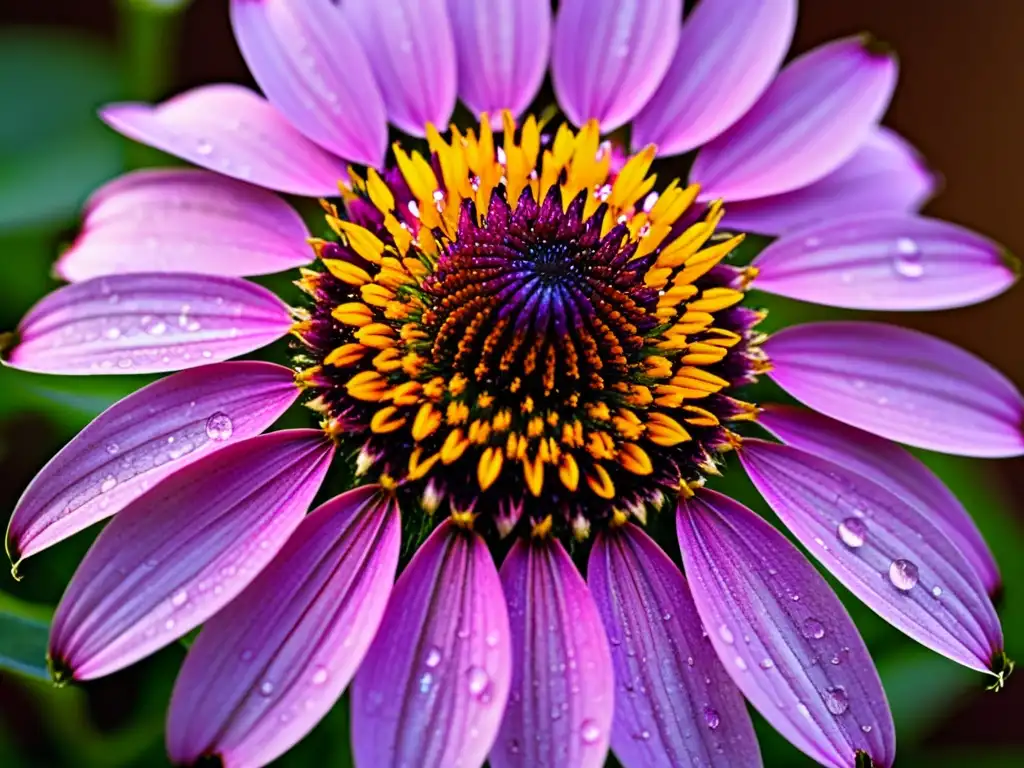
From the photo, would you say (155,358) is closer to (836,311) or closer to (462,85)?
(462,85)

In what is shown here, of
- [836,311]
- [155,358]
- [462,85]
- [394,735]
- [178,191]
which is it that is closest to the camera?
[394,735]

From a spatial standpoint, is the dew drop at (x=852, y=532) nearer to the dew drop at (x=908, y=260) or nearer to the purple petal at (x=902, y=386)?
the purple petal at (x=902, y=386)

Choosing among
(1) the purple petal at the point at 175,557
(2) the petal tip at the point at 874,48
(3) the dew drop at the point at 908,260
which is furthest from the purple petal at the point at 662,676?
(2) the petal tip at the point at 874,48

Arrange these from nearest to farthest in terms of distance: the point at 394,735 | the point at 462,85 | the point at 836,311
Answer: the point at 394,735 < the point at 462,85 < the point at 836,311

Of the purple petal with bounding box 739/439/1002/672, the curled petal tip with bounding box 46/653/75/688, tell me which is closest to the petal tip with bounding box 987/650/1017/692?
the purple petal with bounding box 739/439/1002/672

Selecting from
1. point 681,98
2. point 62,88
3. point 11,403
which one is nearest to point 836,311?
point 681,98

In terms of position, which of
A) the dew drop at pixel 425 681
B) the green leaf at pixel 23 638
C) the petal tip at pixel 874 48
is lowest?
the green leaf at pixel 23 638

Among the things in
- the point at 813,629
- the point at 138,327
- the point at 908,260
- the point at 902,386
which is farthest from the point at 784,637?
the point at 138,327
